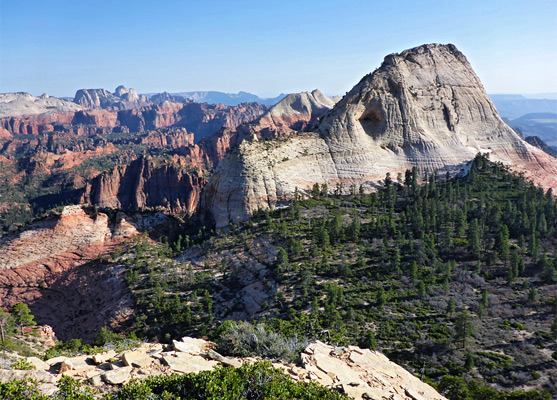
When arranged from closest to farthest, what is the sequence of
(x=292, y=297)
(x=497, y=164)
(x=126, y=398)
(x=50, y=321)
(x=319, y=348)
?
(x=126, y=398)
(x=319, y=348)
(x=292, y=297)
(x=50, y=321)
(x=497, y=164)

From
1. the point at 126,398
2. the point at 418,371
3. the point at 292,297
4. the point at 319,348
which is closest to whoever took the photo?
the point at 126,398

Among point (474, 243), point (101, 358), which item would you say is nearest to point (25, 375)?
point (101, 358)

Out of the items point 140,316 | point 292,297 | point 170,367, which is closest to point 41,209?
point 140,316

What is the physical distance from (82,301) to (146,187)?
344 ft

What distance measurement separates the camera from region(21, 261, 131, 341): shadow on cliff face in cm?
4681

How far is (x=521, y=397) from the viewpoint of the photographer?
2520 cm

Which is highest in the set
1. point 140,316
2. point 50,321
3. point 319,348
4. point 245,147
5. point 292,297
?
point 245,147

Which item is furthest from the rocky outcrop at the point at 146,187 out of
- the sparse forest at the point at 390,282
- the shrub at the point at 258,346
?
the shrub at the point at 258,346

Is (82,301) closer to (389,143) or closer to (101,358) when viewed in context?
(101,358)

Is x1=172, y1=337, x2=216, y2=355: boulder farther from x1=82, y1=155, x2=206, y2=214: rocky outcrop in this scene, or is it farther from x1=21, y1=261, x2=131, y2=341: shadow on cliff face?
x1=82, y1=155, x2=206, y2=214: rocky outcrop

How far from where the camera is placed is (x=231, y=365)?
60.6ft

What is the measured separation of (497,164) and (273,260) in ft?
217

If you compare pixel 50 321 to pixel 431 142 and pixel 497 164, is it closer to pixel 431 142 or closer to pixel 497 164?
pixel 431 142

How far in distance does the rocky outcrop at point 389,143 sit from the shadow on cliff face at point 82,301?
2206 centimetres
